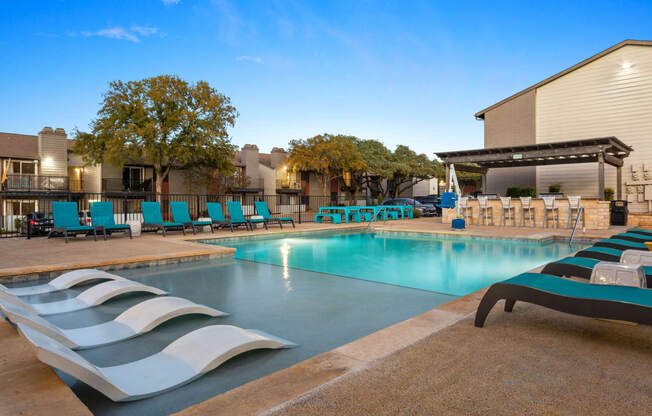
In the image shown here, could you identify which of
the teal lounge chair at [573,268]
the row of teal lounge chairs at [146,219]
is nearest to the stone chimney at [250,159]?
the row of teal lounge chairs at [146,219]

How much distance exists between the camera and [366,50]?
741 inches

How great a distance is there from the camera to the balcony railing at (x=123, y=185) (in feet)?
72.9

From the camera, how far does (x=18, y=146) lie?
2192 cm

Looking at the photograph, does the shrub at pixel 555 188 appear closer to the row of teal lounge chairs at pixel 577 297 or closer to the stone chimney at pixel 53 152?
the row of teal lounge chairs at pixel 577 297

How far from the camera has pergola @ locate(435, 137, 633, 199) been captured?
495 inches

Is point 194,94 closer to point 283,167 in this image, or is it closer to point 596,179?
point 283,167

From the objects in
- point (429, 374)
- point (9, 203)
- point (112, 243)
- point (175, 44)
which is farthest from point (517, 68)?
point (9, 203)

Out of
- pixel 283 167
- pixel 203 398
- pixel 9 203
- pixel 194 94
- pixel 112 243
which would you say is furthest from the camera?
pixel 283 167

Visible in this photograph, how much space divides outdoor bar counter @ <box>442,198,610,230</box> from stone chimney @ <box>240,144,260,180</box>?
17523 mm

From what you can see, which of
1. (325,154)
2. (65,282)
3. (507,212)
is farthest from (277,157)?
(65,282)

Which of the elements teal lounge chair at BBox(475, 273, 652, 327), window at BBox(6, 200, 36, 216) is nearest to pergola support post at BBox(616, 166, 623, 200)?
teal lounge chair at BBox(475, 273, 652, 327)

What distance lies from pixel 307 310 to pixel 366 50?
17.5 meters

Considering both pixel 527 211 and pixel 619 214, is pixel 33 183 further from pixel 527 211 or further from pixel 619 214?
pixel 619 214

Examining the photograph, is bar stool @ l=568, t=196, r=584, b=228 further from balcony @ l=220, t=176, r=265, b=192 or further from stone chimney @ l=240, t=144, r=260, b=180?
stone chimney @ l=240, t=144, r=260, b=180
